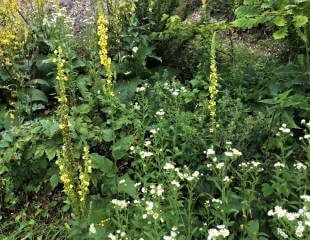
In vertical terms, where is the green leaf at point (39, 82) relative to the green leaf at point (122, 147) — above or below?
below

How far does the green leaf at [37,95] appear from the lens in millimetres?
5367

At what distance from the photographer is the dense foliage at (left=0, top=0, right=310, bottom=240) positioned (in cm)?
357

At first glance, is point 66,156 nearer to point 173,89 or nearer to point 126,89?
point 173,89

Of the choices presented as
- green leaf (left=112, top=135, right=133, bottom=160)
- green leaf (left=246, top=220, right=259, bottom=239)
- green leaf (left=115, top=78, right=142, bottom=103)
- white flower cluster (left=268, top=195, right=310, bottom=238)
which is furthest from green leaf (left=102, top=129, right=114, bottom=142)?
white flower cluster (left=268, top=195, right=310, bottom=238)

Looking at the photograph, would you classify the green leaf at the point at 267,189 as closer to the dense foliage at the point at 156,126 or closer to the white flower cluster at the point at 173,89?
the dense foliage at the point at 156,126

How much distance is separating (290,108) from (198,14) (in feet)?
9.61

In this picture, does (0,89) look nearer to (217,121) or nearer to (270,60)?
(217,121)

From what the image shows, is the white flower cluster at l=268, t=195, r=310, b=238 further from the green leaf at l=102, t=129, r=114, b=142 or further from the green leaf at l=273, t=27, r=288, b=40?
the green leaf at l=102, t=129, r=114, b=142

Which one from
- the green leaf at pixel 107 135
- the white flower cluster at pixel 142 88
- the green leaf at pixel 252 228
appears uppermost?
the white flower cluster at pixel 142 88

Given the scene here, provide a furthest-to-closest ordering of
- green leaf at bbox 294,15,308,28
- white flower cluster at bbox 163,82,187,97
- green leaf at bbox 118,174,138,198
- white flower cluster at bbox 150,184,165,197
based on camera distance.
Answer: white flower cluster at bbox 163,82,187,97, green leaf at bbox 294,15,308,28, green leaf at bbox 118,174,138,198, white flower cluster at bbox 150,184,165,197

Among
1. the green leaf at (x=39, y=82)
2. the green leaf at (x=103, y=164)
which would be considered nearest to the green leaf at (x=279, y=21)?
the green leaf at (x=103, y=164)

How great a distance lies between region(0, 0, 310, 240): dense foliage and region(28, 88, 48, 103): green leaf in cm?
1

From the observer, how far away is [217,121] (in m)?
4.48

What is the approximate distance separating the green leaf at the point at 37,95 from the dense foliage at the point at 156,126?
0.01 meters
